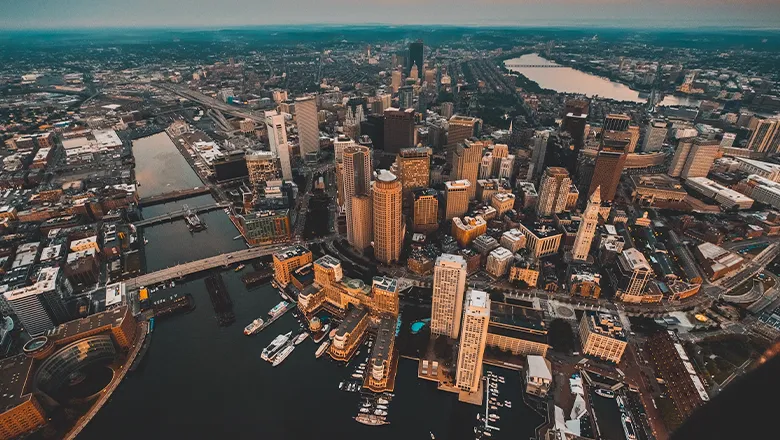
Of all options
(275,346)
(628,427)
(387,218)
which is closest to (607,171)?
(387,218)

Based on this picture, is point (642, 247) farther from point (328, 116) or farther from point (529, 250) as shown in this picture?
point (328, 116)

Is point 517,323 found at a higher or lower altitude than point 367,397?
higher

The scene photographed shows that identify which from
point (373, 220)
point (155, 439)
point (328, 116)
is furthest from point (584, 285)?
point (328, 116)

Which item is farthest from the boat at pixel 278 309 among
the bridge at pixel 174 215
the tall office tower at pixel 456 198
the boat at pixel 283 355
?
the bridge at pixel 174 215

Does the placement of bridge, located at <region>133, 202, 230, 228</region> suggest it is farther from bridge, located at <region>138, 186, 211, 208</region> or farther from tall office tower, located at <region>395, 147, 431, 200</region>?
tall office tower, located at <region>395, 147, 431, 200</region>

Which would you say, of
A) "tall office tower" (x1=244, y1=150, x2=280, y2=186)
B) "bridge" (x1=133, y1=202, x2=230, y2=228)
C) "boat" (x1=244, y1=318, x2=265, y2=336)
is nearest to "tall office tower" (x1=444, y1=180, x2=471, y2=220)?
"boat" (x1=244, y1=318, x2=265, y2=336)

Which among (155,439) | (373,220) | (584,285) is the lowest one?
(155,439)

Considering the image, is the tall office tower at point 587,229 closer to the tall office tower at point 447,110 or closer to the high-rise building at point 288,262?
the high-rise building at point 288,262
